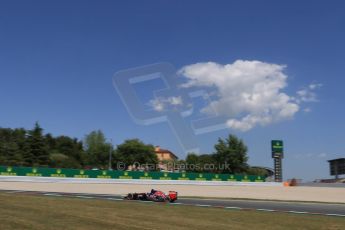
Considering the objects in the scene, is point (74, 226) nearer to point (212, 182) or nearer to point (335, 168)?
point (212, 182)

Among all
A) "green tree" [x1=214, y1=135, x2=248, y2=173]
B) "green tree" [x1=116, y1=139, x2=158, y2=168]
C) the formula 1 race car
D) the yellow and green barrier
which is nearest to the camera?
the formula 1 race car

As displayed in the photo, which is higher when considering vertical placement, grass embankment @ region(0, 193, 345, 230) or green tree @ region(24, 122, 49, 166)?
green tree @ region(24, 122, 49, 166)

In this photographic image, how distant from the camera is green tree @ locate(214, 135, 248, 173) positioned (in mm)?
103250

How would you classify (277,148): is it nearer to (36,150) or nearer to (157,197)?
(36,150)

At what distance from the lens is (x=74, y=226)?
1531cm

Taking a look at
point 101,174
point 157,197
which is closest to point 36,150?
point 101,174

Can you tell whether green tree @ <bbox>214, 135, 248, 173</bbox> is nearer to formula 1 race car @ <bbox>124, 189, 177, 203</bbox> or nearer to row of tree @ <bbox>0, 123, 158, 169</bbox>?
row of tree @ <bbox>0, 123, 158, 169</bbox>

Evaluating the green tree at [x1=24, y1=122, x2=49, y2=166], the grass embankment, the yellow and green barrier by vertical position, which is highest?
the green tree at [x1=24, y1=122, x2=49, y2=166]

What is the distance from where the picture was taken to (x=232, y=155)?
339 ft

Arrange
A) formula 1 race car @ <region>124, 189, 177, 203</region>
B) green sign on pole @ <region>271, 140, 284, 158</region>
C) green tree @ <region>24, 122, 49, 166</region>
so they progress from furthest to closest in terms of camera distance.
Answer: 1. green tree @ <region>24, 122, 49, 166</region>
2. green sign on pole @ <region>271, 140, 284, 158</region>
3. formula 1 race car @ <region>124, 189, 177, 203</region>


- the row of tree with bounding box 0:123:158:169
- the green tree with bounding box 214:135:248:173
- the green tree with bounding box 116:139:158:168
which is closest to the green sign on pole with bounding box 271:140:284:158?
the green tree with bounding box 214:135:248:173

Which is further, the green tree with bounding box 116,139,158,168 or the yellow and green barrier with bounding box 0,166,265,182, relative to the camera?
the green tree with bounding box 116,139,158,168

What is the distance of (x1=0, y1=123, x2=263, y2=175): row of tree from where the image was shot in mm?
91125

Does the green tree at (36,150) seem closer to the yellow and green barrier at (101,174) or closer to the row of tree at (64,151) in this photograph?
the row of tree at (64,151)
